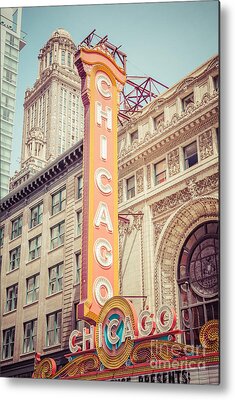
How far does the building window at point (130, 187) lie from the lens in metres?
11.0

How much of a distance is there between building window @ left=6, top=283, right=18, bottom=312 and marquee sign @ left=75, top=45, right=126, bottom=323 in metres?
2.24

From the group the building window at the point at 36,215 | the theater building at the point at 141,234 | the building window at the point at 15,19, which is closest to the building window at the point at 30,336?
the theater building at the point at 141,234

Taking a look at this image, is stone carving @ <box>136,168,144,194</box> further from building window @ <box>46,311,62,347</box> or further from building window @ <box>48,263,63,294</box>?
building window @ <box>46,311,62,347</box>

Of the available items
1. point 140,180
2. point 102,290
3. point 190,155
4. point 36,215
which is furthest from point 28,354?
point 190,155

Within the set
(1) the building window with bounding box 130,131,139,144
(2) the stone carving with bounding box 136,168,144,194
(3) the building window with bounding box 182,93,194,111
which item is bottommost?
(2) the stone carving with bounding box 136,168,144,194

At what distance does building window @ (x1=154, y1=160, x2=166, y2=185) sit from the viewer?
34.7 ft

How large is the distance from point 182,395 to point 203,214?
2.84m

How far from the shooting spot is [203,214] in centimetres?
967

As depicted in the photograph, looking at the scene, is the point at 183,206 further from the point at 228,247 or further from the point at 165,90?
the point at 165,90

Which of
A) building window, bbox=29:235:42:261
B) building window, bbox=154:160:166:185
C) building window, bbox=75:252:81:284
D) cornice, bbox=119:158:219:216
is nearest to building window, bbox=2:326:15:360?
building window, bbox=29:235:42:261

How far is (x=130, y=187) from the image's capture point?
36.2 feet

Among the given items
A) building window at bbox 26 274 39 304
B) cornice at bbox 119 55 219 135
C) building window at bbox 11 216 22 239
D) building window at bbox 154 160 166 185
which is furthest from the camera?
building window at bbox 11 216 22 239

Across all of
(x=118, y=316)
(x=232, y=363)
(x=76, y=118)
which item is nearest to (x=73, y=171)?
(x=76, y=118)

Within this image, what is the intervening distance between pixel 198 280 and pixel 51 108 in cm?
571
